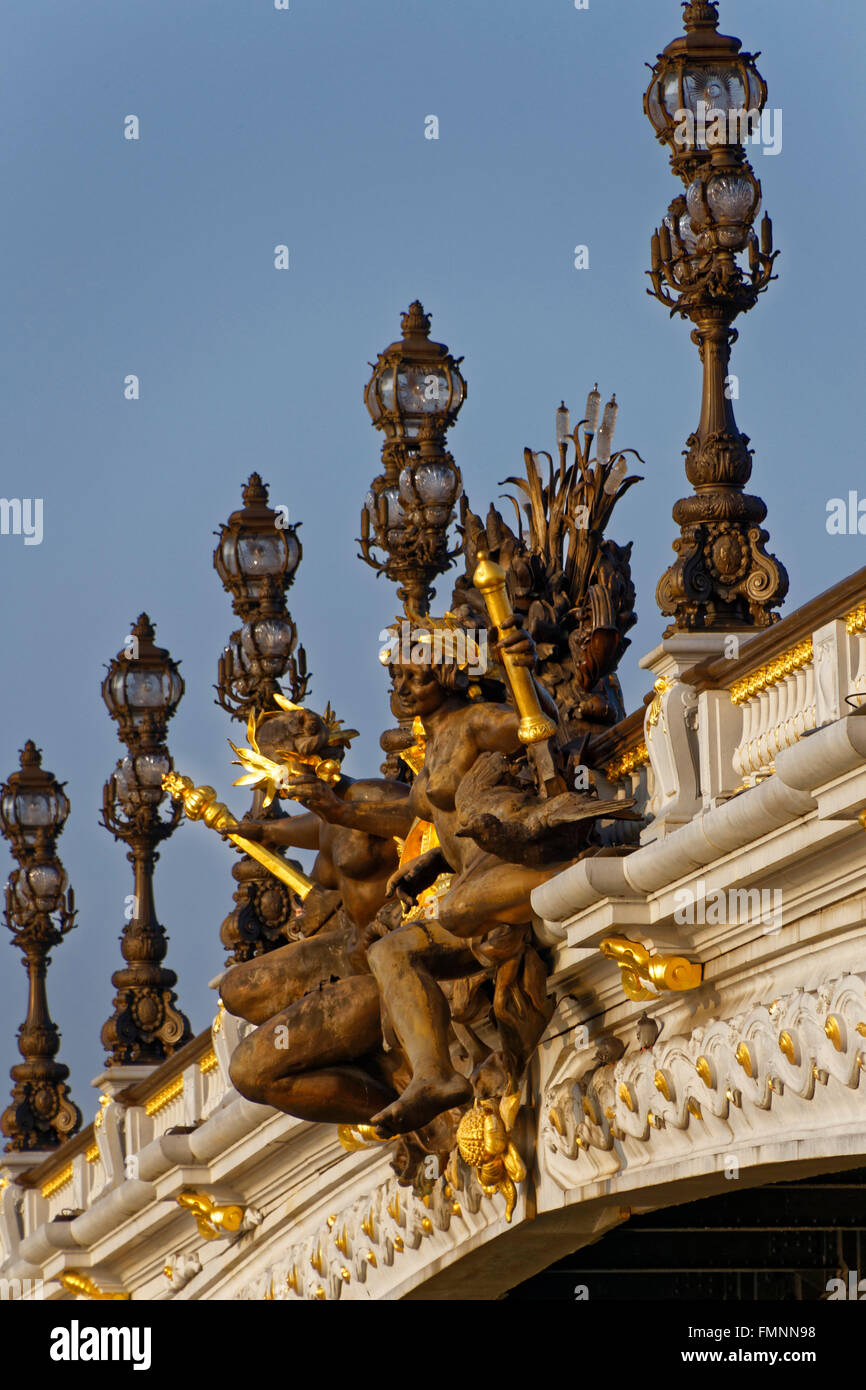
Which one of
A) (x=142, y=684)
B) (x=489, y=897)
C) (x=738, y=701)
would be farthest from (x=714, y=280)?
(x=142, y=684)

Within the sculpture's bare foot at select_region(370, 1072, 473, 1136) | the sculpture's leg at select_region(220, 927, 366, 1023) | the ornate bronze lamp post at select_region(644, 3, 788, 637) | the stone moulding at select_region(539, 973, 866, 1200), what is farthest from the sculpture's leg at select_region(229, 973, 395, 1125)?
the ornate bronze lamp post at select_region(644, 3, 788, 637)

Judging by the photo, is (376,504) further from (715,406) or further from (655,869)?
(655,869)

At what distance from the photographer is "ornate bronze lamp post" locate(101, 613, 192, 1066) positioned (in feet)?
103

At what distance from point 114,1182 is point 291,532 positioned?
6867 mm

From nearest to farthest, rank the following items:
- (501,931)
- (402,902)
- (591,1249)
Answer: (501,931)
(402,902)
(591,1249)

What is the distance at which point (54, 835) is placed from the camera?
36.6 meters

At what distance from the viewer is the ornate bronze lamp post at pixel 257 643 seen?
80.9 ft

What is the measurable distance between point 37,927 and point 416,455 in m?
17.4

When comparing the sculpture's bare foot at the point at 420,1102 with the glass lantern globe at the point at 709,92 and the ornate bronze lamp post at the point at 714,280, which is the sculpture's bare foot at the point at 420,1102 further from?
the glass lantern globe at the point at 709,92

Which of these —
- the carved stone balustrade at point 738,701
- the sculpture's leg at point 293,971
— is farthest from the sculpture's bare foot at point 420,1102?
the sculpture's leg at point 293,971

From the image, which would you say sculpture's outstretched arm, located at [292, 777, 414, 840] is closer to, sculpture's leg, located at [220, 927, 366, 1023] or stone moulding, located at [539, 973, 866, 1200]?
sculpture's leg, located at [220, 927, 366, 1023]

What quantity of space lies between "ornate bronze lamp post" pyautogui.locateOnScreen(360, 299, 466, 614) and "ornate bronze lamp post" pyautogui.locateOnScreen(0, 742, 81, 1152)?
635 inches

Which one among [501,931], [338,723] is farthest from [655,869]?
[338,723]
